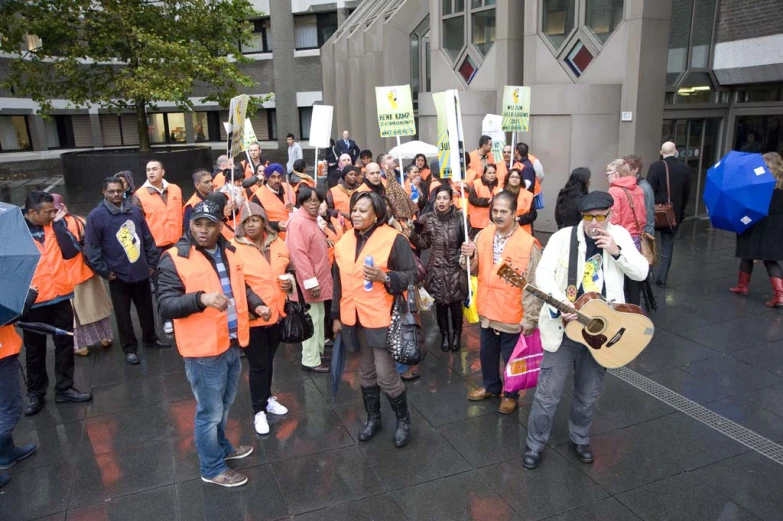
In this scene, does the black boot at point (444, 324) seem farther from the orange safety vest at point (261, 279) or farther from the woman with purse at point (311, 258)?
the orange safety vest at point (261, 279)

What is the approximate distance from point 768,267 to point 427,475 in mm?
5928

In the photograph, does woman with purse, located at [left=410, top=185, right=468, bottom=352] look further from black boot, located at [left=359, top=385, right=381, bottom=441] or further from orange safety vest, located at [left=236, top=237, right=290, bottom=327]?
orange safety vest, located at [left=236, top=237, right=290, bottom=327]

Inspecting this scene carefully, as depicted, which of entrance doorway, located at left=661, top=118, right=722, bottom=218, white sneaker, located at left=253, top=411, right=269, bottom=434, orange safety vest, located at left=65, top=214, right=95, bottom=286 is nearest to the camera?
white sneaker, located at left=253, top=411, right=269, bottom=434

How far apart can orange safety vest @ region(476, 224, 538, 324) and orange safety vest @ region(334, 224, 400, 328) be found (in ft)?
3.00

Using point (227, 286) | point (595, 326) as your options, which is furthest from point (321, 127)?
point (595, 326)

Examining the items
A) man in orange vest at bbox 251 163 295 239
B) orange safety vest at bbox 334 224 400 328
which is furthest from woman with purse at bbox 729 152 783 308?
man in orange vest at bbox 251 163 295 239

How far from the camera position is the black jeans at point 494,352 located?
512 cm

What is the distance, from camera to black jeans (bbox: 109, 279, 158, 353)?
21.9ft

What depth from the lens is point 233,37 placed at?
2081cm

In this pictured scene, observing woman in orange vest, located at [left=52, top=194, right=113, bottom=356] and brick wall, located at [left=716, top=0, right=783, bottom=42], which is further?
brick wall, located at [left=716, top=0, right=783, bottom=42]

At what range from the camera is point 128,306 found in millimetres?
6738

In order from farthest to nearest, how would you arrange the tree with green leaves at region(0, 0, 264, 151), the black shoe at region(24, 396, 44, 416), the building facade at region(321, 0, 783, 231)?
the tree with green leaves at region(0, 0, 264, 151) → the building facade at region(321, 0, 783, 231) → the black shoe at region(24, 396, 44, 416)

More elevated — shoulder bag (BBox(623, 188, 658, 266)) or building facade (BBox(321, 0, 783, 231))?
building facade (BBox(321, 0, 783, 231))

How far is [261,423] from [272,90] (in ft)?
106
